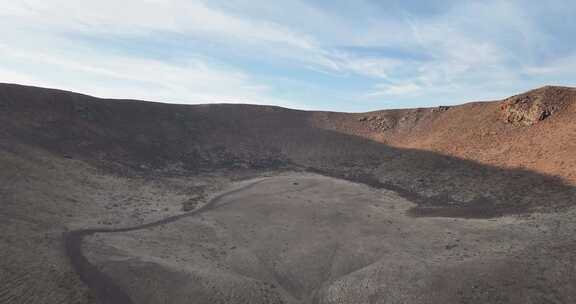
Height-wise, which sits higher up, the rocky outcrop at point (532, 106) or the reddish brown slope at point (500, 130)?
the rocky outcrop at point (532, 106)

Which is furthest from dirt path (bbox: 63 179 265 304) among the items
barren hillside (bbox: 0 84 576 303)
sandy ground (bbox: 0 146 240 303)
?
sandy ground (bbox: 0 146 240 303)

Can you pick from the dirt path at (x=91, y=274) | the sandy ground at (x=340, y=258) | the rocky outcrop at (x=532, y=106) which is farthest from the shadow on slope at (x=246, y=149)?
the dirt path at (x=91, y=274)

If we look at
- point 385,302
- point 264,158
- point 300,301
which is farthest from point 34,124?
point 385,302

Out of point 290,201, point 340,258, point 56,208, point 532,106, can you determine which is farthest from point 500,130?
point 56,208

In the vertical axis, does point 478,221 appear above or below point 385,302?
above

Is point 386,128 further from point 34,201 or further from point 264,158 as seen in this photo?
point 34,201

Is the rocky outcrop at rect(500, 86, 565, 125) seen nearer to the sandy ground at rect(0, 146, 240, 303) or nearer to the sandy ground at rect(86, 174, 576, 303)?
the sandy ground at rect(86, 174, 576, 303)

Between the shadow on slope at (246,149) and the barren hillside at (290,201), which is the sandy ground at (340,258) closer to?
the barren hillside at (290,201)

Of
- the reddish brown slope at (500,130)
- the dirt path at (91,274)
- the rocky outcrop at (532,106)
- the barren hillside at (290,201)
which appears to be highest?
the rocky outcrop at (532,106)

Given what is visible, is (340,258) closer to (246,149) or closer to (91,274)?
(91,274)
